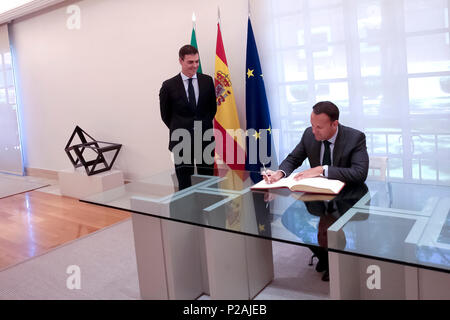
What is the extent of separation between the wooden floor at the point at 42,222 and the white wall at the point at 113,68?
0.94 meters

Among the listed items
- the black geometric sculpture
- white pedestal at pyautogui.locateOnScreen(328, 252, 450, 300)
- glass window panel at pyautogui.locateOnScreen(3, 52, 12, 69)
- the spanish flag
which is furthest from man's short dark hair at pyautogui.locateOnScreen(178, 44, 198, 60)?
glass window panel at pyautogui.locateOnScreen(3, 52, 12, 69)

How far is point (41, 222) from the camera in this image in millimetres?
4457

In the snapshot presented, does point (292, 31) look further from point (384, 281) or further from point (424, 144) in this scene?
point (384, 281)

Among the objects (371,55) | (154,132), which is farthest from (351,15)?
(154,132)

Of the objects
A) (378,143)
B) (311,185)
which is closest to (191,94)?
(378,143)

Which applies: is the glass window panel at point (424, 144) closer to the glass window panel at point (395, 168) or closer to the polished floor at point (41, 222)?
the glass window panel at point (395, 168)

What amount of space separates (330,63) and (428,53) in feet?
2.57

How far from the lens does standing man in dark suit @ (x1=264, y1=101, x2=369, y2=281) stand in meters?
2.34

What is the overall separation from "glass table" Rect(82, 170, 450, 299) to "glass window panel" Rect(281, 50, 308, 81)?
58.5 inches

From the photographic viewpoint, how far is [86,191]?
528 cm

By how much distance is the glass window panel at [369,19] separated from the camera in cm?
344

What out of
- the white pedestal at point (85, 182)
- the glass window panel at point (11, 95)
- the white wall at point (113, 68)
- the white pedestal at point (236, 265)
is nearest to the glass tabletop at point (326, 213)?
the white pedestal at point (236, 265)

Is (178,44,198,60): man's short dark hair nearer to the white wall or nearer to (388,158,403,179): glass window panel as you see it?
the white wall

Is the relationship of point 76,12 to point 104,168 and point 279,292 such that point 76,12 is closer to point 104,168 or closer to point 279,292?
point 104,168
